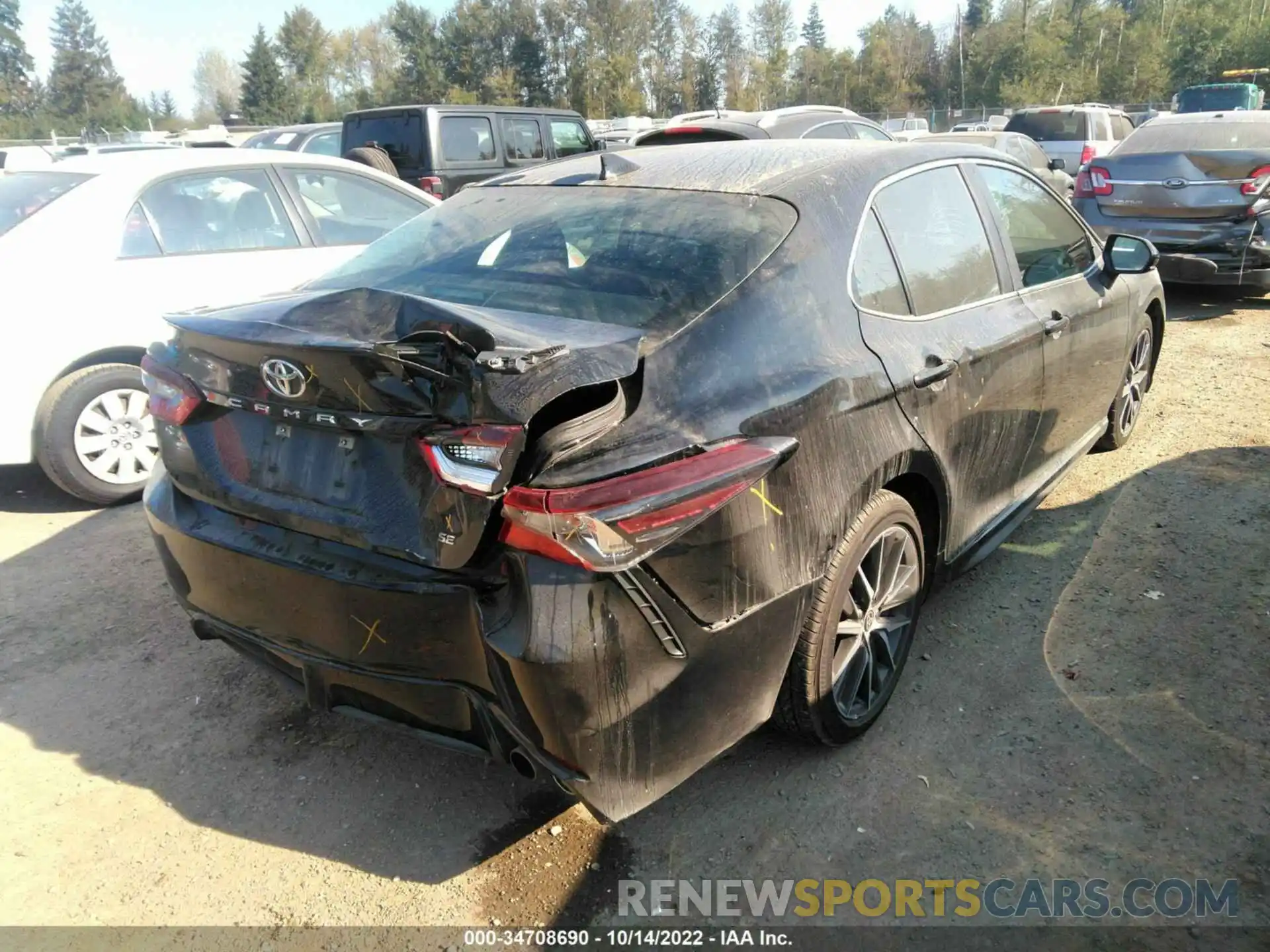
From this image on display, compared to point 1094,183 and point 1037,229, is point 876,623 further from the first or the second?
point 1094,183

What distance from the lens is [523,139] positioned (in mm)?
12258

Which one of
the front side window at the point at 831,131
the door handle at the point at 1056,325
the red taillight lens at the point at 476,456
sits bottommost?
the door handle at the point at 1056,325

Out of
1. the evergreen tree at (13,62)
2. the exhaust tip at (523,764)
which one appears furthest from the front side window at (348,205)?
the evergreen tree at (13,62)

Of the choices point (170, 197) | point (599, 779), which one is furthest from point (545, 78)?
point (599, 779)

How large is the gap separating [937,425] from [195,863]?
2.48 meters

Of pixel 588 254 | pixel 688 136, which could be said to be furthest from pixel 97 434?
pixel 688 136

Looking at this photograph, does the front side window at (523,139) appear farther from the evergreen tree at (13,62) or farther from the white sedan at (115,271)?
the evergreen tree at (13,62)

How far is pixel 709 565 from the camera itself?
2117 mm

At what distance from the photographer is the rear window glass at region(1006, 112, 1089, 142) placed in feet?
59.3

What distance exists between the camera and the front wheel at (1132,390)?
484cm

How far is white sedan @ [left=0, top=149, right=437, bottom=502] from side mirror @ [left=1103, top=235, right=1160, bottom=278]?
13.0 feet

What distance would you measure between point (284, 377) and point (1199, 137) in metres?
9.44

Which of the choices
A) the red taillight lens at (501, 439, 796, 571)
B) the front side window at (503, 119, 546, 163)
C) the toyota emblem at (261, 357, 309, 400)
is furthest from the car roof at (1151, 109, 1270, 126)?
the toyota emblem at (261, 357, 309, 400)

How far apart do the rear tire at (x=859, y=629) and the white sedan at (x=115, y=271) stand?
3.28m
